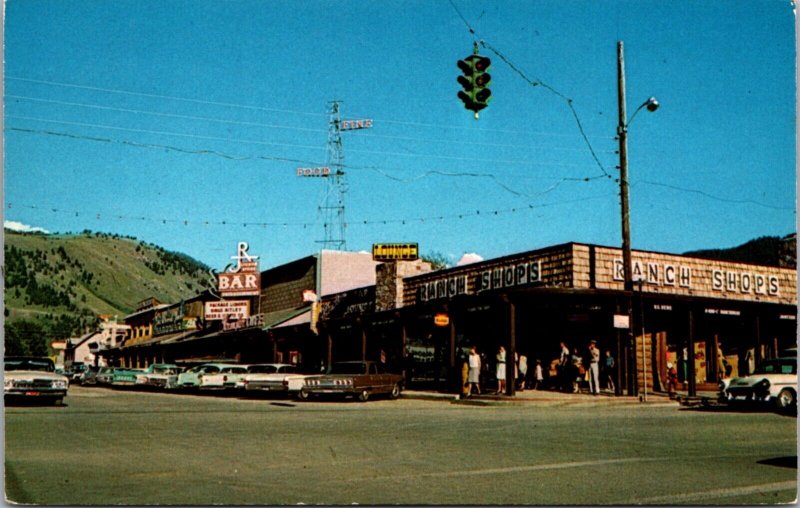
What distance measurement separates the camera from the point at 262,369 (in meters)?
30.2

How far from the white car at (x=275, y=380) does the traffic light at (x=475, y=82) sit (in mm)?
14062

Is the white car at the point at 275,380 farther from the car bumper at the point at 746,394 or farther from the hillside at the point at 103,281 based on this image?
the hillside at the point at 103,281

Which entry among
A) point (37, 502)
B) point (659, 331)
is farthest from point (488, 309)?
point (37, 502)

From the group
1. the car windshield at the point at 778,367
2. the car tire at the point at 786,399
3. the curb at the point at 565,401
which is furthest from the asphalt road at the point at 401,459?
the curb at the point at 565,401

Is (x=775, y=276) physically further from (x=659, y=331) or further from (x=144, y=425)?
(x=144, y=425)

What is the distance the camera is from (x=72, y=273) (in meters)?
101

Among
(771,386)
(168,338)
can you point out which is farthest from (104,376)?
(771,386)

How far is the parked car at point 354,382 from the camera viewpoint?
84.2ft

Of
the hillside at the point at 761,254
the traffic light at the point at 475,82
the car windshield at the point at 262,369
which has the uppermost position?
the traffic light at the point at 475,82

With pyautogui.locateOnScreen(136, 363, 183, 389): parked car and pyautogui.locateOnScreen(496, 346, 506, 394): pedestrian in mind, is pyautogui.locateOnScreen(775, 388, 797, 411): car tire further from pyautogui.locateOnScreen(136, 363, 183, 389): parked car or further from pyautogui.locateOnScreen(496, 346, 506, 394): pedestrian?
pyautogui.locateOnScreen(136, 363, 183, 389): parked car

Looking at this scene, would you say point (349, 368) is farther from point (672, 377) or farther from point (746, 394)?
point (746, 394)

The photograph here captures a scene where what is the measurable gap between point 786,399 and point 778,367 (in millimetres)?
1173

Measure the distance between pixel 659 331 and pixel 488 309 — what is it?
22.1 feet

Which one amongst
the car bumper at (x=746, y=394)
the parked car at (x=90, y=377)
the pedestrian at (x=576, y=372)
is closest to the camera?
the car bumper at (x=746, y=394)
